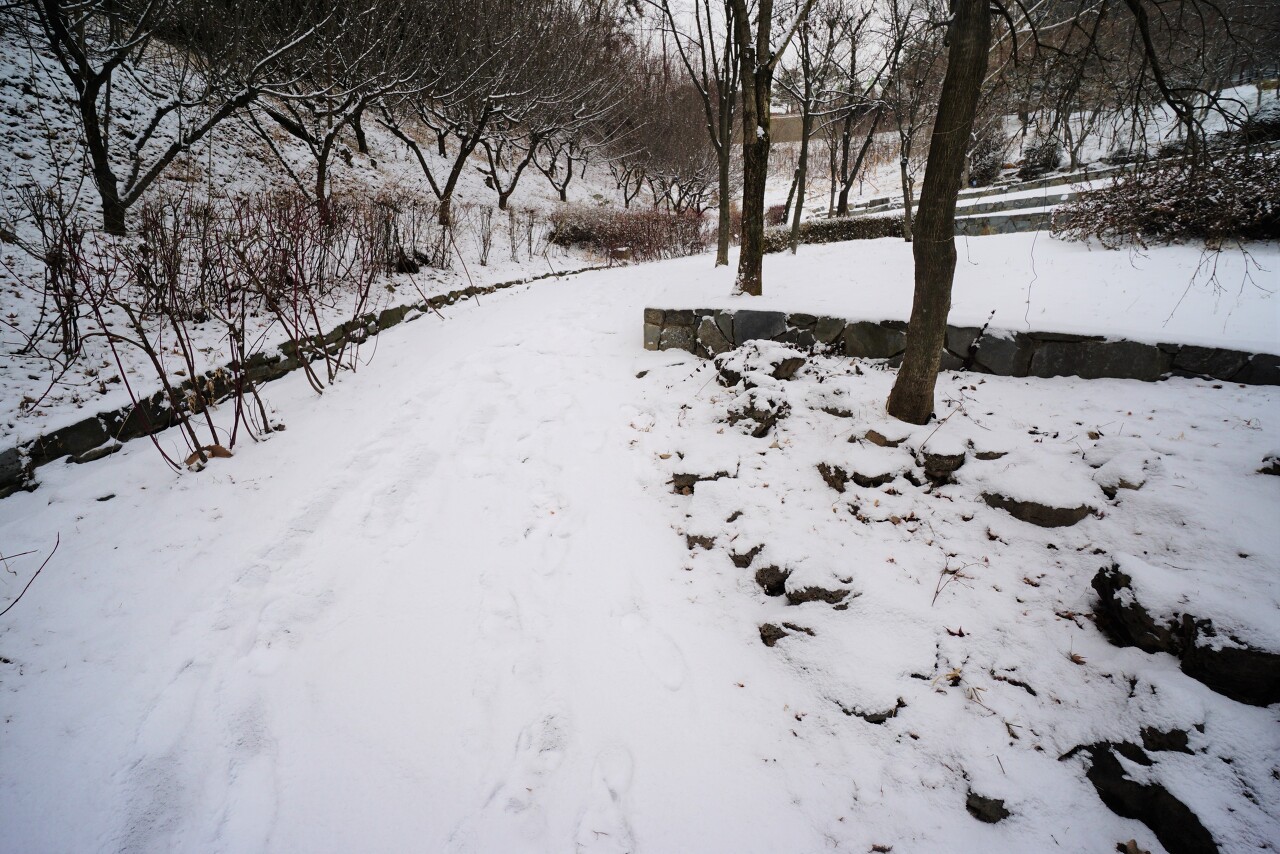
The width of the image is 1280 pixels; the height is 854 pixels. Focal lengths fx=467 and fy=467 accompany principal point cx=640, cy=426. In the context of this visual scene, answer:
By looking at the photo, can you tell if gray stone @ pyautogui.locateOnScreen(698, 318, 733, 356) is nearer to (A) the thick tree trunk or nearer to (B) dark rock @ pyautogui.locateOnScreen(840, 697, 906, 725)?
(A) the thick tree trunk

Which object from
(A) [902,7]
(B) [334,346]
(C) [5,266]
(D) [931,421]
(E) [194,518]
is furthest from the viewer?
(A) [902,7]

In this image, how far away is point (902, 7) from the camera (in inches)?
400

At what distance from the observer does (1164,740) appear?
1552 mm

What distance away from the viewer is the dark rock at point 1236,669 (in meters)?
1.51

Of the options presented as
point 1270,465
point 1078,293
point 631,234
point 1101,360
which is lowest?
point 1270,465

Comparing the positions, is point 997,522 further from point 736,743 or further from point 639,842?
point 639,842

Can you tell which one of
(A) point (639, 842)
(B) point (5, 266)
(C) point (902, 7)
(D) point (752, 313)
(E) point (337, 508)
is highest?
(C) point (902, 7)

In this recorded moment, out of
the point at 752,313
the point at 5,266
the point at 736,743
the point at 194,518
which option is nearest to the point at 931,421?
the point at 752,313

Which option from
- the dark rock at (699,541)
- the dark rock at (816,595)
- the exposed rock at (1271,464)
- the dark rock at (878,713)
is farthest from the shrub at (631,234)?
the dark rock at (878,713)

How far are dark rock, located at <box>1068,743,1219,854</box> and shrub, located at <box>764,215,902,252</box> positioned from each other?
9.69m

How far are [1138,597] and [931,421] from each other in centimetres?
133

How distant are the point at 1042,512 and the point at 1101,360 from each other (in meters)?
1.58

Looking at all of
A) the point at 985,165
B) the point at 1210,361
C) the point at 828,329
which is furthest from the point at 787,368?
the point at 985,165

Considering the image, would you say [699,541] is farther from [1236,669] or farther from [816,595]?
[1236,669]
